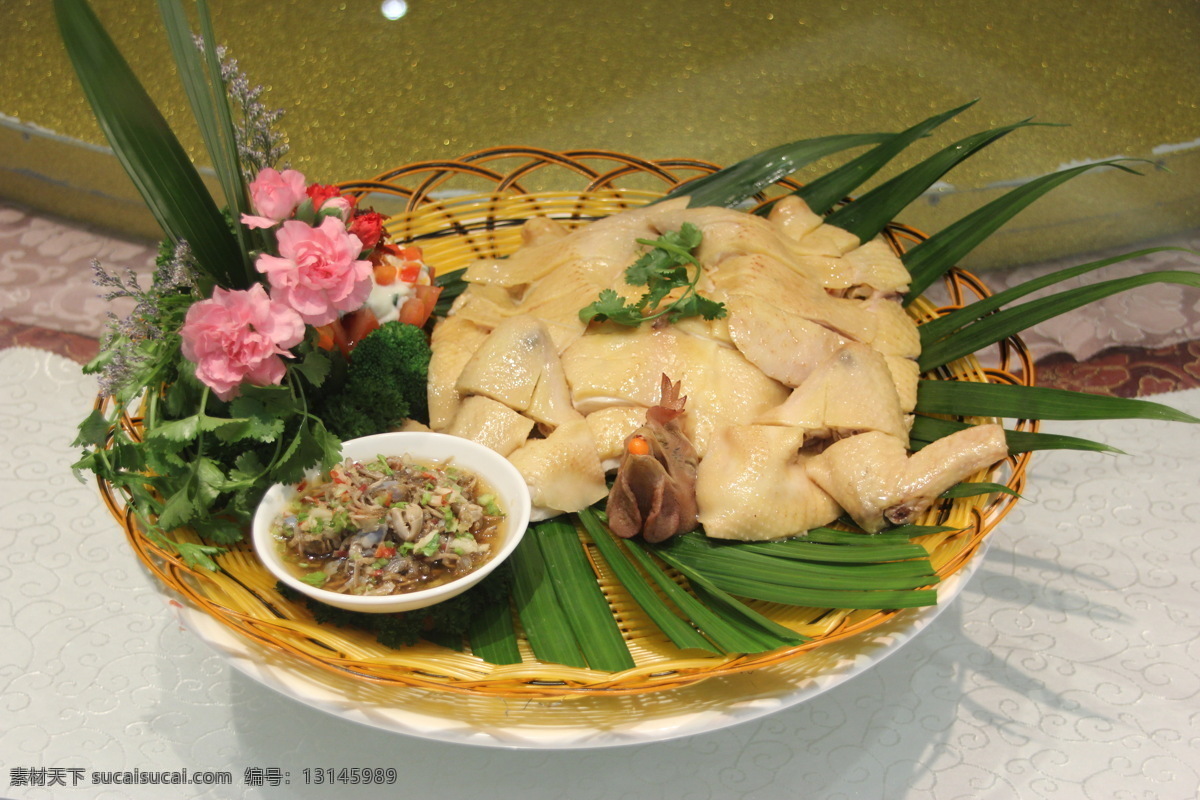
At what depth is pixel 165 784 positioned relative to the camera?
6.59 ft

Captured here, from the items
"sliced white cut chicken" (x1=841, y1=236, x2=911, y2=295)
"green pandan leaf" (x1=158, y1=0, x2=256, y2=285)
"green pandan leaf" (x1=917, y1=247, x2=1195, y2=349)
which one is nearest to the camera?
"green pandan leaf" (x1=158, y1=0, x2=256, y2=285)

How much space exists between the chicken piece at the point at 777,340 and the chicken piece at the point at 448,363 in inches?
29.4

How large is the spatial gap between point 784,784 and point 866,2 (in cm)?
286

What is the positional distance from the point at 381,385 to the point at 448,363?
0.73 ft

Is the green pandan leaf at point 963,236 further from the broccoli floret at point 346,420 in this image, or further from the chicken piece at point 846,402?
the broccoli floret at point 346,420

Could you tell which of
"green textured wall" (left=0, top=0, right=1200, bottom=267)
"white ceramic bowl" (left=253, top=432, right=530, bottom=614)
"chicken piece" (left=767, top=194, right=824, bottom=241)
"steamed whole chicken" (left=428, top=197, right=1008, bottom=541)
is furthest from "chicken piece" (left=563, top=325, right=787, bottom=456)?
"green textured wall" (left=0, top=0, right=1200, bottom=267)

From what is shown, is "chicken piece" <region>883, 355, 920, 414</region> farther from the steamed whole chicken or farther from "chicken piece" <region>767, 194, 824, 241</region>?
"chicken piece" <region>767, 194, 824, 241</region>

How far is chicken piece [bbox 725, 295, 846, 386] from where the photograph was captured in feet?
7.82

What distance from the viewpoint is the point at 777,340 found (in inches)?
94.3

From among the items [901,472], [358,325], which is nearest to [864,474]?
[901,472]

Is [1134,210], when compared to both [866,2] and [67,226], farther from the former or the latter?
[67,226]

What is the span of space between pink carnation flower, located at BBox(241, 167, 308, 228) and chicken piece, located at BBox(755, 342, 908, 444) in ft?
4.19

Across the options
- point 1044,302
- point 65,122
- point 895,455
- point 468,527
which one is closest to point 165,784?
point 468,527

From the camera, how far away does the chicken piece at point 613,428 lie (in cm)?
231
